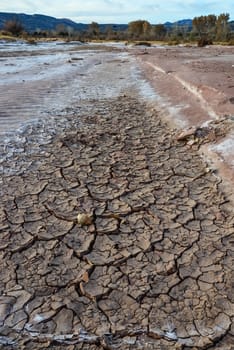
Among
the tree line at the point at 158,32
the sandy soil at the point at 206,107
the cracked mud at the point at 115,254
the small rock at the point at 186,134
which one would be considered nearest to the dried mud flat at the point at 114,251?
the cracked mud at the point at 115,254

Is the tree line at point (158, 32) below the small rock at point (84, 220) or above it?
above

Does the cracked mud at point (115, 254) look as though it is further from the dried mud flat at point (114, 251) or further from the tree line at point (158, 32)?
the tree line at point (158, 32)

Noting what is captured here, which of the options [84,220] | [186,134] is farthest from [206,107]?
[84,220]

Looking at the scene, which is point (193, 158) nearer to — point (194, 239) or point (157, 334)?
point (194, 239)

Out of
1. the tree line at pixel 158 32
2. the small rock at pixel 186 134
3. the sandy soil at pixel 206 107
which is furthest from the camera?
the tree line at pixel 158 32

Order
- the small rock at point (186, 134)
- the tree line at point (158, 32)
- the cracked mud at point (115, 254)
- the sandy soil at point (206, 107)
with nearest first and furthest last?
the cracked mud at point (115, 254), the sandy soil at point (206, 107), the small rock at point (186, 134), the tree line at point (158, 32)

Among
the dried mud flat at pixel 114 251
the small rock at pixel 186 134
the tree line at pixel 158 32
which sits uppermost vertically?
the tree line at pixel 158 32

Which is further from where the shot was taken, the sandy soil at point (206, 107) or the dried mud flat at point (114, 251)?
the sandy soil at point (206, 107)

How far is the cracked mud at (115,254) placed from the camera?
5.67 feet

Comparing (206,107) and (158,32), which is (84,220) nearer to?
(206,107)

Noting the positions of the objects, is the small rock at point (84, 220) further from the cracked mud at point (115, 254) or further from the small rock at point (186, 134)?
the small rock at point (186, 134)

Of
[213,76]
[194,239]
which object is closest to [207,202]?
[194,239]

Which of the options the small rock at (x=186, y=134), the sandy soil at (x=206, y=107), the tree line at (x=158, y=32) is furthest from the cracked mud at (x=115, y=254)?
the tree line at (x=158, y=32)

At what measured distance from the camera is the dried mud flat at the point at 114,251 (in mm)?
1730
